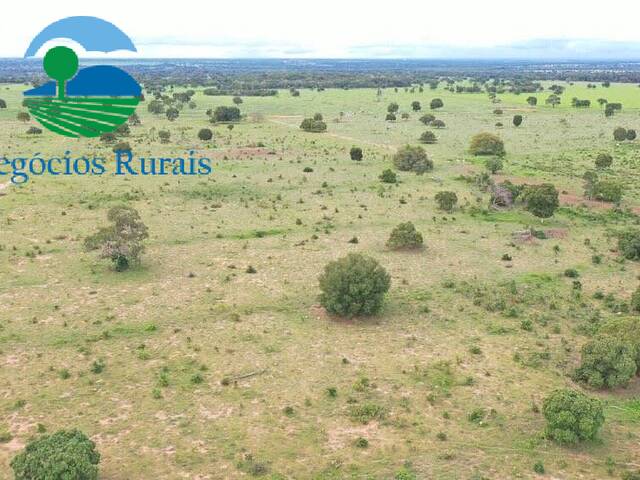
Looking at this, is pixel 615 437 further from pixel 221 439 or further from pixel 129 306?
pixel 129 306

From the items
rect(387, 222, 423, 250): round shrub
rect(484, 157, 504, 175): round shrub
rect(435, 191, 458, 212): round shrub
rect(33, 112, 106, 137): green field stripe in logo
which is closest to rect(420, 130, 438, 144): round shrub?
rect(484, 157, 504, 175): round shrub

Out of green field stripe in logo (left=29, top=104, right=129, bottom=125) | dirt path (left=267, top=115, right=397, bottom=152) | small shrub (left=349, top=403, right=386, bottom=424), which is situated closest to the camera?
small shrub (left=349, top=403, right=386, bottom=424)

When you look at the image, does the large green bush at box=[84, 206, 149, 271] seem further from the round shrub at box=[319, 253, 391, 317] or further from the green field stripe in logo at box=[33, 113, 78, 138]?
the green field stripe in logo at box=[33, 113, 78, 138]

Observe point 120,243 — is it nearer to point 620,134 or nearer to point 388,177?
point 388,177

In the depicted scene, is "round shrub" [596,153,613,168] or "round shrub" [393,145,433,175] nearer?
"round shrub" [393,145,433,175]

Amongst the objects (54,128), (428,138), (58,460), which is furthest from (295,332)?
(54,128)

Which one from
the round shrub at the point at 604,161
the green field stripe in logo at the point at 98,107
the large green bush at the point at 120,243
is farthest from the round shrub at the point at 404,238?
the green field stripe in logo at the point at 98,107

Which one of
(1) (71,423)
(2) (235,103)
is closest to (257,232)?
(1) (71,423)

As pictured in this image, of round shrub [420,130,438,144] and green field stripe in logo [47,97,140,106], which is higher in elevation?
green field stripe in logo [47,97,140,106]
